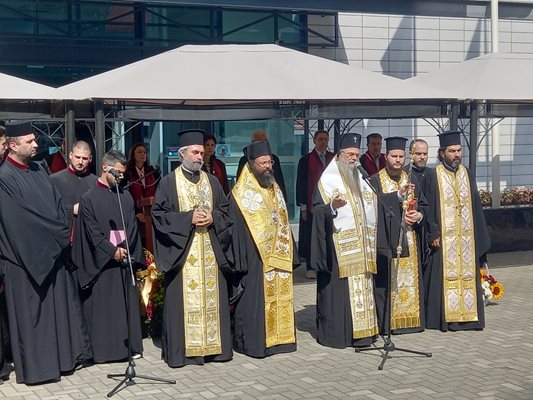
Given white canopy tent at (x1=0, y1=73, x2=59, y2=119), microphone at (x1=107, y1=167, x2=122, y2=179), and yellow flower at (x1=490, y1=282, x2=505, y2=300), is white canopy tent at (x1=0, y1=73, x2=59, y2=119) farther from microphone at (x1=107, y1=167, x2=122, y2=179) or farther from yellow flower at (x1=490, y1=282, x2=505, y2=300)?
yellow flower at (x1=490, y1=282, x2=505, y2=300)

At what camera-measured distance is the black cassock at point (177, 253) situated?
897 cm

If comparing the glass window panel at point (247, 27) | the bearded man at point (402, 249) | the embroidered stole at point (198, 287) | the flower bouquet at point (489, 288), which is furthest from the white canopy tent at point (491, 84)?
the embroidered stole at point (198, 287)

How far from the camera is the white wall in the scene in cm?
1828

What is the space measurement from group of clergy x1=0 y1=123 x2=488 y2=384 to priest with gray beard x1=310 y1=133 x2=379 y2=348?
0.01 meters

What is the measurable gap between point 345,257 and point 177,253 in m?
1.63

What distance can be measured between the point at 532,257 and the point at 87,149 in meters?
8.60

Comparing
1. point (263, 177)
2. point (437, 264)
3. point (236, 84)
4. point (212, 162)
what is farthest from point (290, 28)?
point (263, 177)

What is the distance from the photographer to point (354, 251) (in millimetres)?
9625

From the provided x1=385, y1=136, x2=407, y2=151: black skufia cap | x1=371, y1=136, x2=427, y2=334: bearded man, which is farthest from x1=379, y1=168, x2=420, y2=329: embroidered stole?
x1=385, y1=136, x2=407, y2=151: black skufia cap

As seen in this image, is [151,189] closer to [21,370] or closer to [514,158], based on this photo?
[21,370]

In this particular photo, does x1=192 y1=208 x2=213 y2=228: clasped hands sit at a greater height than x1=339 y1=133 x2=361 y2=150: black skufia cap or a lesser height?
lesser

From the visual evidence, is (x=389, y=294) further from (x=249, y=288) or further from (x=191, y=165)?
(x=191, y=165)

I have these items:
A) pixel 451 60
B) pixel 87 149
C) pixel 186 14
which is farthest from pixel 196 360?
pixel 451 60

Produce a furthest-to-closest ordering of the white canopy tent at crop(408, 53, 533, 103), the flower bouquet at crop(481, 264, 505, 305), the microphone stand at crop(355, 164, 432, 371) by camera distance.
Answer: the white canopy tent at crop(408, 53, 533, 103)
the flower bouquet at crop(481, 264, 505, 305)
the microphone stand at crop(355, 164, 432, 371)
